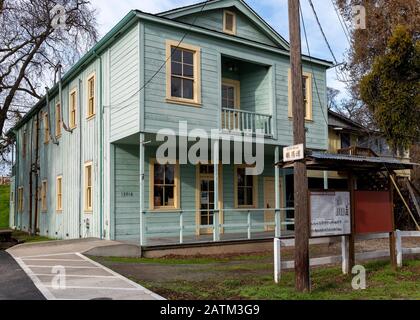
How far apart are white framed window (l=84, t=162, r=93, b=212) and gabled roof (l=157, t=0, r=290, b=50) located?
6385mm

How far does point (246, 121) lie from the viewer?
1708 cm

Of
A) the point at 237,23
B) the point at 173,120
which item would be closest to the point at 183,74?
the point at 173,120

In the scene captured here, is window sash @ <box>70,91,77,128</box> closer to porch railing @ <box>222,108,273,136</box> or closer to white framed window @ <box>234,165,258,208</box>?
porch railing @ <box>222,108,273,136</box>

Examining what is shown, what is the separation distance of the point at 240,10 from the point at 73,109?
8.02 meters

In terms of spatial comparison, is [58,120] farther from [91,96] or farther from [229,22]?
[229,22]

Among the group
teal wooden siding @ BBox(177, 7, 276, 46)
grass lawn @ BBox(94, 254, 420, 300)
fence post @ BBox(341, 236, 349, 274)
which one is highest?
teal wooden siding @ BBox(177, 7, 276, 46)

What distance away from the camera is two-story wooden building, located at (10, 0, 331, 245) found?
47.4ft

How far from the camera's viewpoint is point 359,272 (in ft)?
33.2

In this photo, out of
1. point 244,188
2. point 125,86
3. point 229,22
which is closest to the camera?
point 125,86

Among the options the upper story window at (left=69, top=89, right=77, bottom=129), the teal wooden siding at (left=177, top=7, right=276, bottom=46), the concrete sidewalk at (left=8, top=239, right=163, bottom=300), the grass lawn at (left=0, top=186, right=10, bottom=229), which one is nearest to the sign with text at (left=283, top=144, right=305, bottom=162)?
the concrete sidewalk at (left=8, top=239, right=163, bottom=300)

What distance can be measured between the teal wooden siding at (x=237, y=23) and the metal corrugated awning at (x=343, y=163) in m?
8.52

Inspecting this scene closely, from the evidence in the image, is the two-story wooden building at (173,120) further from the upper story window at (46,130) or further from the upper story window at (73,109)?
the upper story window at (46,130)

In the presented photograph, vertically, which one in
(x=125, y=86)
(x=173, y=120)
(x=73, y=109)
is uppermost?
(x=73, y=109)
